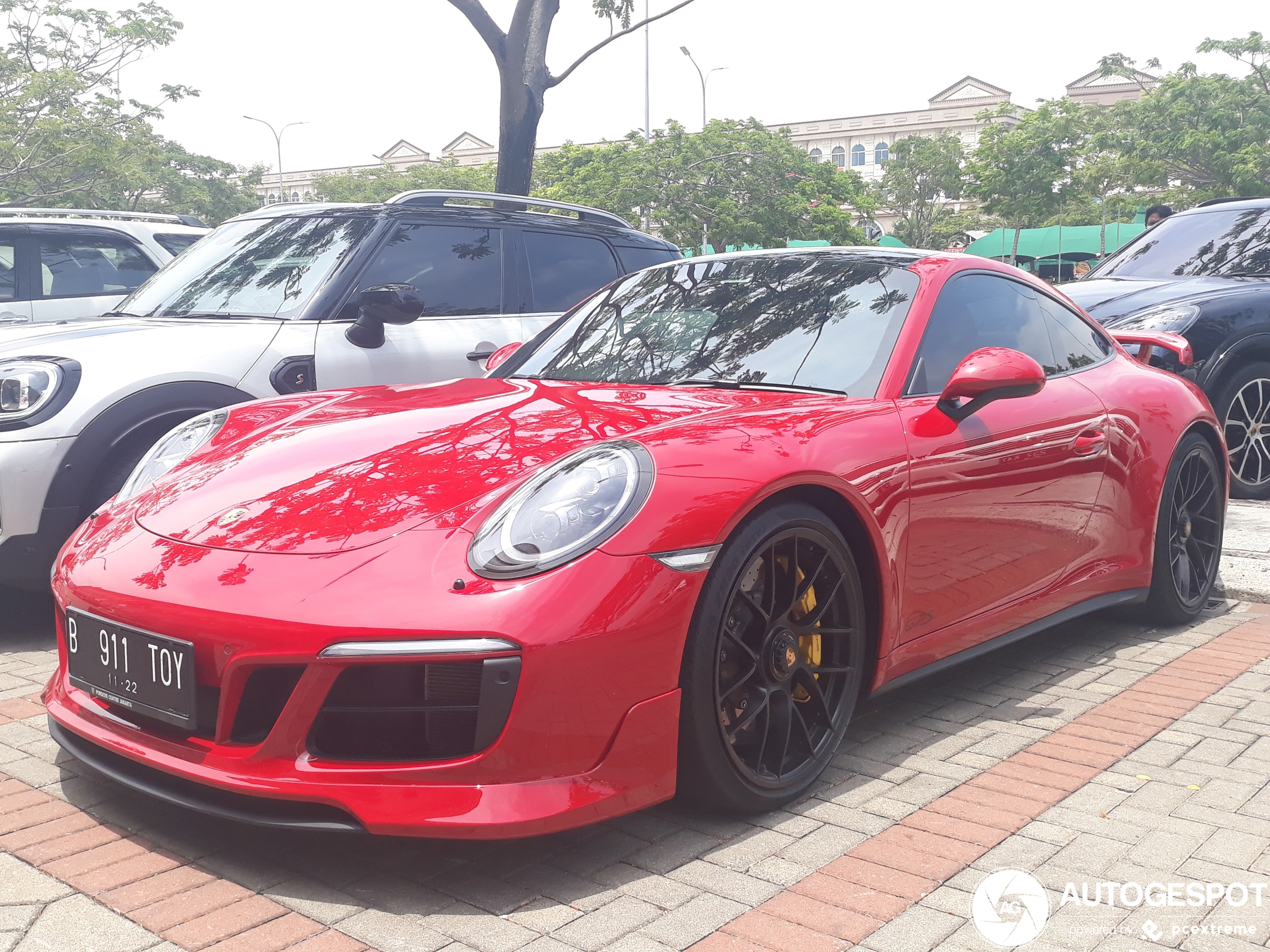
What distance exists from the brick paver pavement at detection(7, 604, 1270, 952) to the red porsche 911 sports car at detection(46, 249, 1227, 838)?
0.61ft

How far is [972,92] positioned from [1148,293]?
88.3m

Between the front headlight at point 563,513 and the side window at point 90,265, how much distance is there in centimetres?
650

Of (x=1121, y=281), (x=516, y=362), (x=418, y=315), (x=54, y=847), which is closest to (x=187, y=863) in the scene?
(x=54, y=847)

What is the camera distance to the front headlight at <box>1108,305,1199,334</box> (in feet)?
22.7

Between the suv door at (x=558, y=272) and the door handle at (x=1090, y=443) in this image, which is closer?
the door handle at (x=1090, y=443)

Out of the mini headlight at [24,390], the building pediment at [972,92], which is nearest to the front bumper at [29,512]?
the mini headlight at [24,390]

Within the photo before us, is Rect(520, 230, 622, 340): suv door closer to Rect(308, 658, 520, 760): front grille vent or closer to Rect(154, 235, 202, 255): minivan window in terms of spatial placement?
Rect(154, 235, 202, 255): minivan window

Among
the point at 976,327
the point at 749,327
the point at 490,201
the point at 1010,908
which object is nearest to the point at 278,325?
the point at 490,201

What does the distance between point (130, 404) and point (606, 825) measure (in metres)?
2.76

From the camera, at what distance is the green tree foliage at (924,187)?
179 ft

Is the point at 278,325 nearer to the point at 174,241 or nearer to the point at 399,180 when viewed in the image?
the point at 174,241

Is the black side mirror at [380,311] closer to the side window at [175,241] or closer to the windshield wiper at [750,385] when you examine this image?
the windshield wiper at [750,385]

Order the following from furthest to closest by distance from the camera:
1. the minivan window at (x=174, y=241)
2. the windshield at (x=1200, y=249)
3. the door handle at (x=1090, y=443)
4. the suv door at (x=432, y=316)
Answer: the minivan window at (x=174, y=241) < the windshield at (x=1200, y=249) < the suv door at (x=432, y=316) < the door handle at (x=1090, y=443)

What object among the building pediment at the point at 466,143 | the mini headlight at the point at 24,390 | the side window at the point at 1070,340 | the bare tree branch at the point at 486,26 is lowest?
the mini headlight at the point at 24,390
